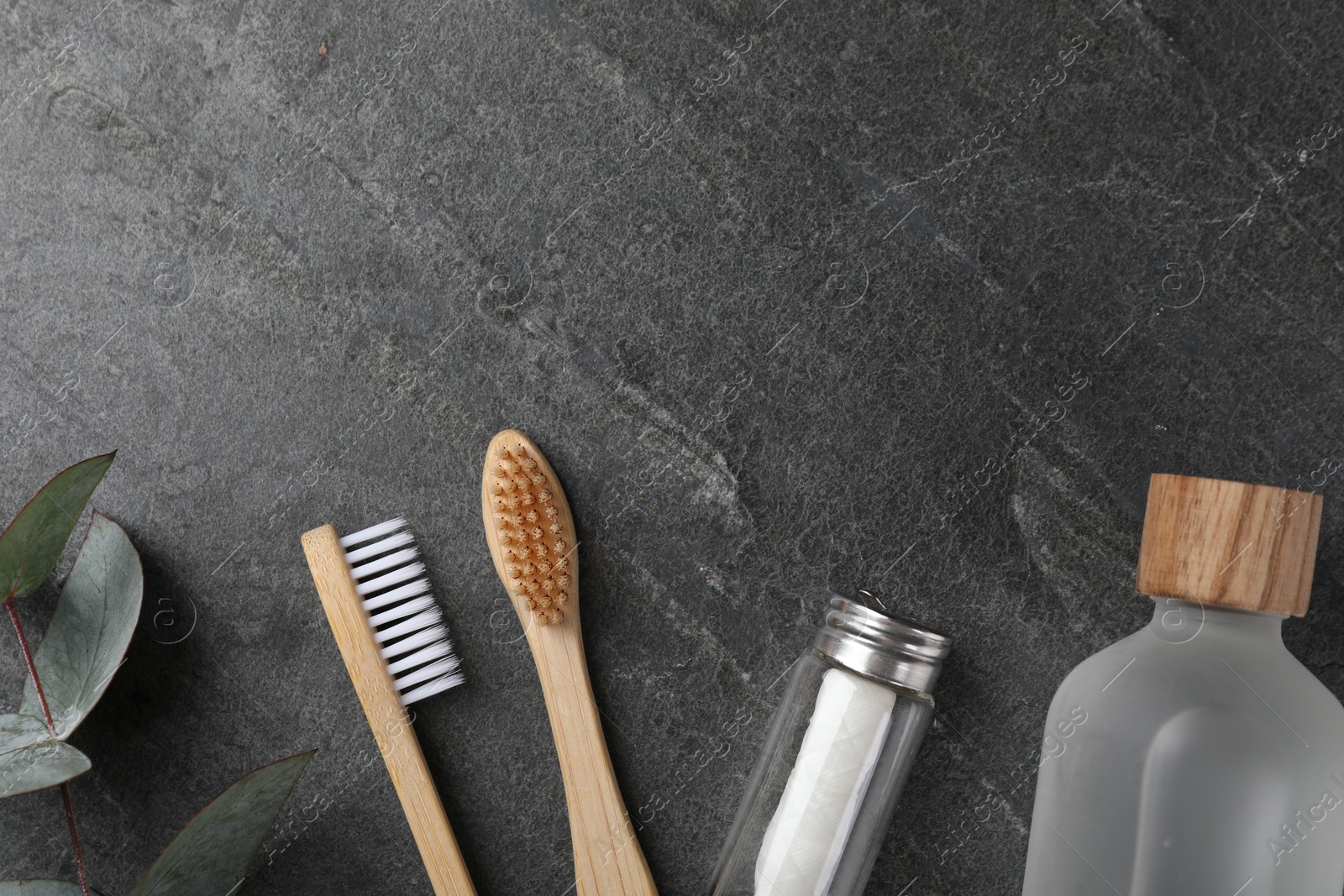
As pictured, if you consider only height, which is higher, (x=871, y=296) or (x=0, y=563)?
(x=871, y=296)

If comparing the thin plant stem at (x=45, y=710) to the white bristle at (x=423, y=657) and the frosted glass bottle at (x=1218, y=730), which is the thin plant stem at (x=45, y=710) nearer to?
the white bristle at (x=423, y=657)

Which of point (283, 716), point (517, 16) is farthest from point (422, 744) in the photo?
point (517, 16)

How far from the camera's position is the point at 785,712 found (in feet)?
2.51

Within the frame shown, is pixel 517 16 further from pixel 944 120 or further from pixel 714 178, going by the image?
pixel 944 120

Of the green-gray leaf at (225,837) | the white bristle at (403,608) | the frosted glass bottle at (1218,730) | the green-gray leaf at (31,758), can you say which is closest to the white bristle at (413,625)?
the white bristle at (403,608)

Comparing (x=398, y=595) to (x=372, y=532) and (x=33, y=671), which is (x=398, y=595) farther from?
(x=33, y=671)

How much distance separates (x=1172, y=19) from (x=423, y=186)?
0.70 metres

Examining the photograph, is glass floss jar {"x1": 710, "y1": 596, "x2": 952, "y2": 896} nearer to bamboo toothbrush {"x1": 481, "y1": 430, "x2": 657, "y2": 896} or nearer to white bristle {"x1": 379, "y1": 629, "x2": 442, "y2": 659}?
bamboo toothbrush {"x1": 481, "y1": 430, "x2": 657, "y2": 896}

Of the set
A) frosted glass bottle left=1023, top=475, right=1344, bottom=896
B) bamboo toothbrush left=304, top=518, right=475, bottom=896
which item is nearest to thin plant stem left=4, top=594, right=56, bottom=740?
bamboo toothbrush left=304, top=518, right=475, bottom=896

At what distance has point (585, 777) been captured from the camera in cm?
78

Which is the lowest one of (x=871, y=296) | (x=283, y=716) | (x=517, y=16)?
(x=283, y=716)

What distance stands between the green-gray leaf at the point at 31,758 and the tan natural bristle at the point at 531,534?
371 millimetres

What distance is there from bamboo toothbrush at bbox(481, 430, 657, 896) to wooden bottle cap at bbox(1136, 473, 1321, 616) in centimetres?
50

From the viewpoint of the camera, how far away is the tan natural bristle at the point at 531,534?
2.55 ft
